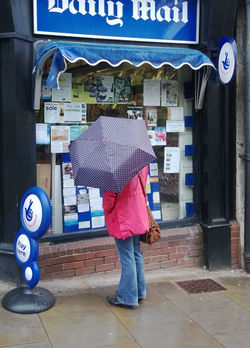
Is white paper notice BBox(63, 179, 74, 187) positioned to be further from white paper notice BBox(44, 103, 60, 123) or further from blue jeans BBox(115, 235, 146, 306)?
blue jeans BBox(115, 235, 146, 306)

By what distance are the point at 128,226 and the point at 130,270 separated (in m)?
0.46

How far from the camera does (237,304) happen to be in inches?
200

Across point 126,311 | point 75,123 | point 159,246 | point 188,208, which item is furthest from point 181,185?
point 126,311

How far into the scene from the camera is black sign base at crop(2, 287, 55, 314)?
4.63 m

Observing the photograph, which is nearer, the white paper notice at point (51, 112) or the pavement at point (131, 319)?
the pavement at point (131, 319)

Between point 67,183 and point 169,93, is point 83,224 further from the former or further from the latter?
point 169,93

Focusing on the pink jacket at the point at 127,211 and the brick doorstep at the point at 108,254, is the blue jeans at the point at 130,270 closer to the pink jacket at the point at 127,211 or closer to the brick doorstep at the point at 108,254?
the pink jacket at the point at 127,211

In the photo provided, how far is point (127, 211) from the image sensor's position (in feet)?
15.1

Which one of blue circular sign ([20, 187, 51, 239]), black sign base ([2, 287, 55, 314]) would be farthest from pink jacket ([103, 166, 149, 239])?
black sign base ([2, 287, 55, 314])

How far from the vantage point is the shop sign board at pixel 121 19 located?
530cm

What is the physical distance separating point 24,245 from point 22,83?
5.58ft

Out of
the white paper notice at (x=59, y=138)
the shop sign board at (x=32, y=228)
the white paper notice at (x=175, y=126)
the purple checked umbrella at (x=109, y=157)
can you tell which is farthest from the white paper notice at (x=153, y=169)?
the shop sign board at (x=32, y=228)

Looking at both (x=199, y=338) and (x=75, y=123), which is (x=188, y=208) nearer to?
(x=75, y=123)

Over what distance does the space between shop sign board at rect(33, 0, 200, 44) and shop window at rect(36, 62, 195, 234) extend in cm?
41
